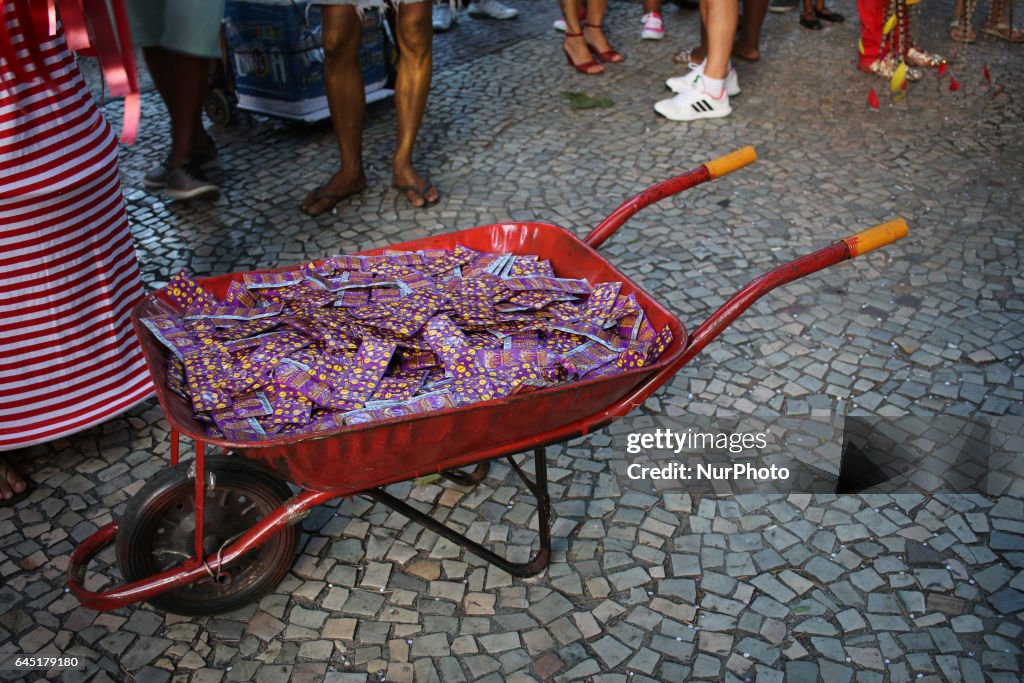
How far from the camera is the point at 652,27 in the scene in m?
7.44

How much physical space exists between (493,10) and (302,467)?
6734 millimetres

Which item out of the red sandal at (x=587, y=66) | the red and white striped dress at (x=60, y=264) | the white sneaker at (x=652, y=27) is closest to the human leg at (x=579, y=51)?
the red sandal at (x=587, y=66)

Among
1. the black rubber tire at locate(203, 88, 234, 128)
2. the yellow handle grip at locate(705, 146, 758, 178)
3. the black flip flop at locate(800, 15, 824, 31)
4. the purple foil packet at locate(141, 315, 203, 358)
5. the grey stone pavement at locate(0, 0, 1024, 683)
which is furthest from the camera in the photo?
the black flip flop at locate(800, 15, 824, 31)

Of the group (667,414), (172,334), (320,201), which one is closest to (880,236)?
(667,414)

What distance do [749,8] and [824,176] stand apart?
88.1 inches

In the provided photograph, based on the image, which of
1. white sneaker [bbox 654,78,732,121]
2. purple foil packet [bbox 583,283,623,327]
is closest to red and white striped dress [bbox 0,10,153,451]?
purple foil packet [bbox 583,283,623,327]

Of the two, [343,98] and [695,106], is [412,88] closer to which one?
[343,98]

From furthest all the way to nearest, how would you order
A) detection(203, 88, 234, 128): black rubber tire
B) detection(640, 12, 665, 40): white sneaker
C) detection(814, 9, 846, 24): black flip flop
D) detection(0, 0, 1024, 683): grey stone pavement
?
detection(814, 9, 846, 24): black flip flop, detection(640, 12, 665, 40): white sneaker, detection(203, 88, 234, 128): black rubber tire, detection(0, 0, 1024, 683): grey stone pavement

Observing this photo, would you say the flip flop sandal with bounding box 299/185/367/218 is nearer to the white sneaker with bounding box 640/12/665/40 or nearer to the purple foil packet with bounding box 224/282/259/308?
the purple foil packet with bounding box 224/282/259/308

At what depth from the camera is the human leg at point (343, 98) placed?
4344 millimetres

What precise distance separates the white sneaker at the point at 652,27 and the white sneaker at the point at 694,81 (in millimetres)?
1149

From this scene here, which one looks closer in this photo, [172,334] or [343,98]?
[172,334]

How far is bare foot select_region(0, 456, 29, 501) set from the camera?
3057mm

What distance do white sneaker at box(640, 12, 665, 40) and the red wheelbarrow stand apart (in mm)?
5015
